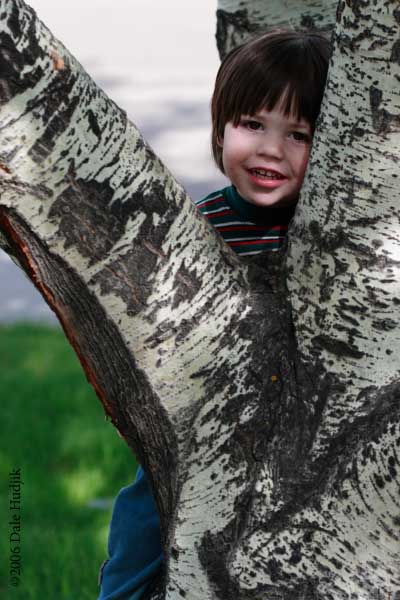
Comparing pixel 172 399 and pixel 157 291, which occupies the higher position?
pixel 157 291

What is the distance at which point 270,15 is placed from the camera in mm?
2582

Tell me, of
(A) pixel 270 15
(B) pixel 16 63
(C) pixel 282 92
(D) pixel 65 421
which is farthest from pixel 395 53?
(D) pixel 65 421

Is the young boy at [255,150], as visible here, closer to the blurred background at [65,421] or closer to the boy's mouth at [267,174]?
the boy's mouth at [267,174]

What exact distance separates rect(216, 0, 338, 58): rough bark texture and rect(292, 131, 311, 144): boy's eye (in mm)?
583

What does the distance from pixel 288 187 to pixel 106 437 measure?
2.49 m

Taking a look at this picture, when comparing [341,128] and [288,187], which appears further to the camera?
[288,187]

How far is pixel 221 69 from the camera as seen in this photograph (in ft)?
7.36

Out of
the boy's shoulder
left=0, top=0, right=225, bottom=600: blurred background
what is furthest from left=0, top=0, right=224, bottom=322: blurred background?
the boy's shoulder

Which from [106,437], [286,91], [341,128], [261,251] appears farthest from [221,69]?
[106,437]

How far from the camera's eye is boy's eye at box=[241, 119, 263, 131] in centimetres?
207

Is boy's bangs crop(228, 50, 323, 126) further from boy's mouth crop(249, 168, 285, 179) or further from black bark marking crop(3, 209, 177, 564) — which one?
black bark marking crop(3, 209, 177, 564)

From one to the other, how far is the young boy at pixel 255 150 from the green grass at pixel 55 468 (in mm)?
1185

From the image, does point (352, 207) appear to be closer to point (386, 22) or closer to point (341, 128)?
point (341, 128)

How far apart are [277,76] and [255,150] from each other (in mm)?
159
